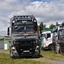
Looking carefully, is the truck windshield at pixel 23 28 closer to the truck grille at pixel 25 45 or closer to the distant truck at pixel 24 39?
the distant truck at pixel 24 39

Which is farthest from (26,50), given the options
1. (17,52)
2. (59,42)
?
(59,42)

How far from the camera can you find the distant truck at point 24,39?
24547mm

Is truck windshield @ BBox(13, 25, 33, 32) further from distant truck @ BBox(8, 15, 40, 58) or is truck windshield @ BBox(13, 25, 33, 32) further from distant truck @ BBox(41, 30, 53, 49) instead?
distant truck @ BBox(41, 30, 53, 49)

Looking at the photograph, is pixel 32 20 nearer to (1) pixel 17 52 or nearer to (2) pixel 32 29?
(2) pixel 32 29

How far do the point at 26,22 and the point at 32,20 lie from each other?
1.86 ft

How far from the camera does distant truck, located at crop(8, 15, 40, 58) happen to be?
24.5 metres

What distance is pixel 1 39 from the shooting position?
97.2 metres

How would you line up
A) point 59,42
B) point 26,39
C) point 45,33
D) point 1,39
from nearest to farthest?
point 26,39 → point 59,42 → point 45,33 → point 1,39

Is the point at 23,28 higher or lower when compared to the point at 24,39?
higher

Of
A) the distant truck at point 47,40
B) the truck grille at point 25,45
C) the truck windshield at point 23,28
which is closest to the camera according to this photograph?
the truck grille at point 25,45

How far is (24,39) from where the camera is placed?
24.5 m

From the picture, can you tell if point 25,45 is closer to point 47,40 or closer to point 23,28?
point 23,28

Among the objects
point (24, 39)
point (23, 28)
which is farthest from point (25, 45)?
point (23, 28)

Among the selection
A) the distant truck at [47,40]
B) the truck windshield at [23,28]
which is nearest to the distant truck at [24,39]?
the truck windshield at [23,28]
